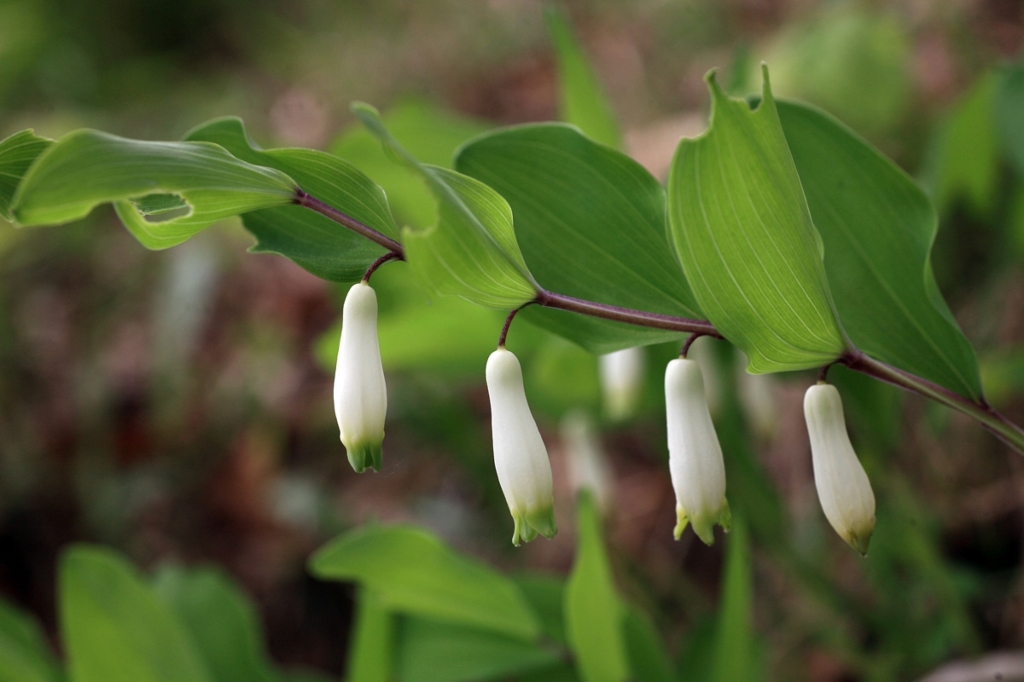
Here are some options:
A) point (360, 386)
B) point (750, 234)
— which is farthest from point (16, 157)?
point (750, 234)

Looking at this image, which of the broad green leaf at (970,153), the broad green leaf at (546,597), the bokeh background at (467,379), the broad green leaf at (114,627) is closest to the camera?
the broad green leaf at (114,627)

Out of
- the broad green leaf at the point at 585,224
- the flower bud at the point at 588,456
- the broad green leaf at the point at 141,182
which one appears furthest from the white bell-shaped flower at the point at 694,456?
the flower bud at the point at 588,456

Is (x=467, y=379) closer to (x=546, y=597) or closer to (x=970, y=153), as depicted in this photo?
(x=546, y=597)

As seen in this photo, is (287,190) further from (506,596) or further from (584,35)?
(584,35)

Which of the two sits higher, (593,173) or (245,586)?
(593,173)

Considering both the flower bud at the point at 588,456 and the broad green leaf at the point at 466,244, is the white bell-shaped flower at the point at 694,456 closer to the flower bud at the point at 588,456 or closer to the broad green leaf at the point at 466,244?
the broad green leaf at the point at 466,244

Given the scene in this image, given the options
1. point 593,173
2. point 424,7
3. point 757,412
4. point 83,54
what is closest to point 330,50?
point 424,7
